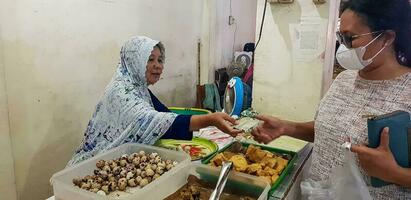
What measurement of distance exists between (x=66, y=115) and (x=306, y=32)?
1623 millimetres

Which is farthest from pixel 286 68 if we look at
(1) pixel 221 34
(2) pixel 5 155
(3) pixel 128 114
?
(2) pixel 5 155

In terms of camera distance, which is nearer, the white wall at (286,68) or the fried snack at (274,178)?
the fried snack at (274,178)

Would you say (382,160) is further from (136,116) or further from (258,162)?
(136,116)

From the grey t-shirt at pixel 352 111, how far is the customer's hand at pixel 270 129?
22 cm

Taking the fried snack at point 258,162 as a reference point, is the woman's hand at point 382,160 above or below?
above

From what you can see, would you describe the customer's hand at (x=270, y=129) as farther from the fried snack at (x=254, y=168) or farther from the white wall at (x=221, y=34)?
the white wall at (x=221, y=34)

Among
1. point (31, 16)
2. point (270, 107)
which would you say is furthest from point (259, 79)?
point (31, 16)

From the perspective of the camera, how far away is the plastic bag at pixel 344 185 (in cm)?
89

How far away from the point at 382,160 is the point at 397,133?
0.08m

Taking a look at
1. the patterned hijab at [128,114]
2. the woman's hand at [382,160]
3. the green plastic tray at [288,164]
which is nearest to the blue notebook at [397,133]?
the woman's hand at [382,160]

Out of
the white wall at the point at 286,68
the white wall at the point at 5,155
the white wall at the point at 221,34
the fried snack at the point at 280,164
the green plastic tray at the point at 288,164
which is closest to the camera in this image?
the green plastic tray at the point at 288,164

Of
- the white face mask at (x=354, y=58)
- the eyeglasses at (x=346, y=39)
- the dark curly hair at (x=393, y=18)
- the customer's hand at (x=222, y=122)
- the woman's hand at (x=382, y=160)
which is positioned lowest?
the customer's hand at (x=222, y=122)

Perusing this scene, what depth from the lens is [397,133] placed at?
75 cm

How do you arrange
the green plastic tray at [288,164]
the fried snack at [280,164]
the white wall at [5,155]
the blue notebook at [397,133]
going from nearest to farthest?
1. the blue notebook at [397,133]
2. the green plastic tray at [288,164]
3. the fried snack at [280,164]
4. the white wall at [5,155]
